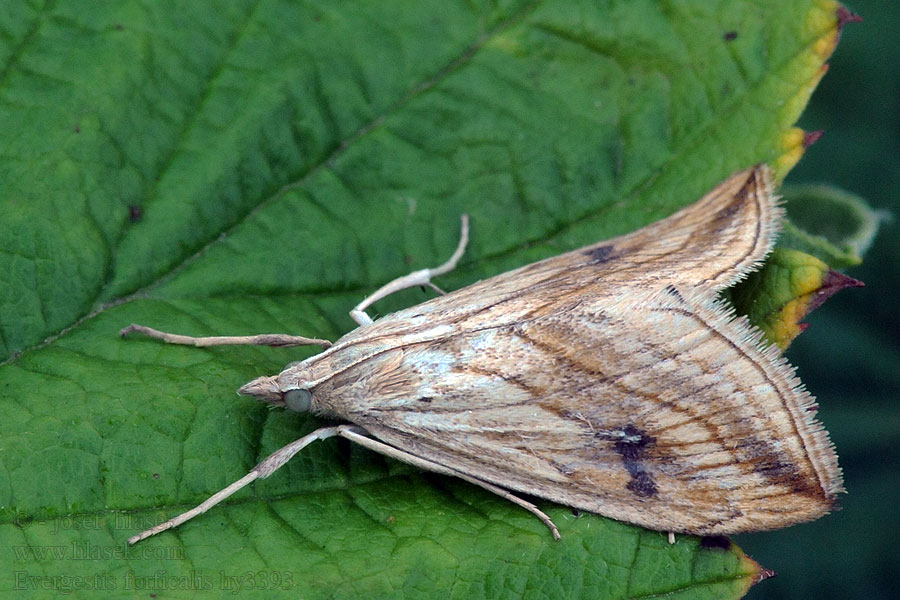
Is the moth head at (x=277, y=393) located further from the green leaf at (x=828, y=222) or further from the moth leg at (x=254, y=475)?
the green leaf at (x=828, y=222)

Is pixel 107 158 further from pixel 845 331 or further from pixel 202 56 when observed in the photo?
pixel 845 331

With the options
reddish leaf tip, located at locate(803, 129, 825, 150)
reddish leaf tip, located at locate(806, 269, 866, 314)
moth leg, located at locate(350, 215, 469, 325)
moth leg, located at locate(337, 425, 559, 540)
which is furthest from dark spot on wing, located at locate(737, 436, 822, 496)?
moth leg, located at locate(350, 215, 469, 325)

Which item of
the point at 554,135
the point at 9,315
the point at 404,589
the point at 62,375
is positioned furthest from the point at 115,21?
the point at 404,589

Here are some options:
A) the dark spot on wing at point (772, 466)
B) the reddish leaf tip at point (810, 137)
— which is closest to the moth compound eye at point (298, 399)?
the dark spot on wing at point (772, 466)

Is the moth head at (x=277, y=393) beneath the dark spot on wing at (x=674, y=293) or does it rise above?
beneath

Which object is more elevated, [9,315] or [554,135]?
[554,135]

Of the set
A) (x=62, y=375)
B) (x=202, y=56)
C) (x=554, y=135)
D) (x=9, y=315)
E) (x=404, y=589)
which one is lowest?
(x=404, y=589)
